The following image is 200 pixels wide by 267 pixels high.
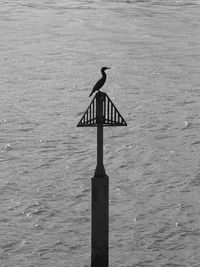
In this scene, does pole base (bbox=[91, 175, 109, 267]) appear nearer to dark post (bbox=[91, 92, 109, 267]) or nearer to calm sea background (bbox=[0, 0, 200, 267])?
dark post (bbox=[91, 92, 109, 267])

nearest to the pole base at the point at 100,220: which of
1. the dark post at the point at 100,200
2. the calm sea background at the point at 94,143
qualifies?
the dark post at the point at 100,200

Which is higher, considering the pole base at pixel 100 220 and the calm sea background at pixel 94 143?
the pole base at pixel 100 220

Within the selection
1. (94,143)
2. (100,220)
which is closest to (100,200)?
(100,220)

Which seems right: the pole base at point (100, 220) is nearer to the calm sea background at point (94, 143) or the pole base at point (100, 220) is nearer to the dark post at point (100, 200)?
the dark post at point (100, 200)

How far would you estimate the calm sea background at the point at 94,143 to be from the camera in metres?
19.9

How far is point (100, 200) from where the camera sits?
16047 millimetres

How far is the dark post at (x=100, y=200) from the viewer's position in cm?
1602

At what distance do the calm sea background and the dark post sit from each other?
79.2 inches

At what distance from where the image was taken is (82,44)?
49.5 m

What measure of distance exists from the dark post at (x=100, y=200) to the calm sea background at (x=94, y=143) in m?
2.01

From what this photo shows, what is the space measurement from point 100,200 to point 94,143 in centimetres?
1283

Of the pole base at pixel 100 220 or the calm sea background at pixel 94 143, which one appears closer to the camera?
the pole base at pixel 100 220

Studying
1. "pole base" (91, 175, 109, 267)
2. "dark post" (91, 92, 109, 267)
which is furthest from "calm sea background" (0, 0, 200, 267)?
"dark post" (91, 92, 109, 267)

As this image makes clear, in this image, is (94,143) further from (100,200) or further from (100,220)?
(100,200)
